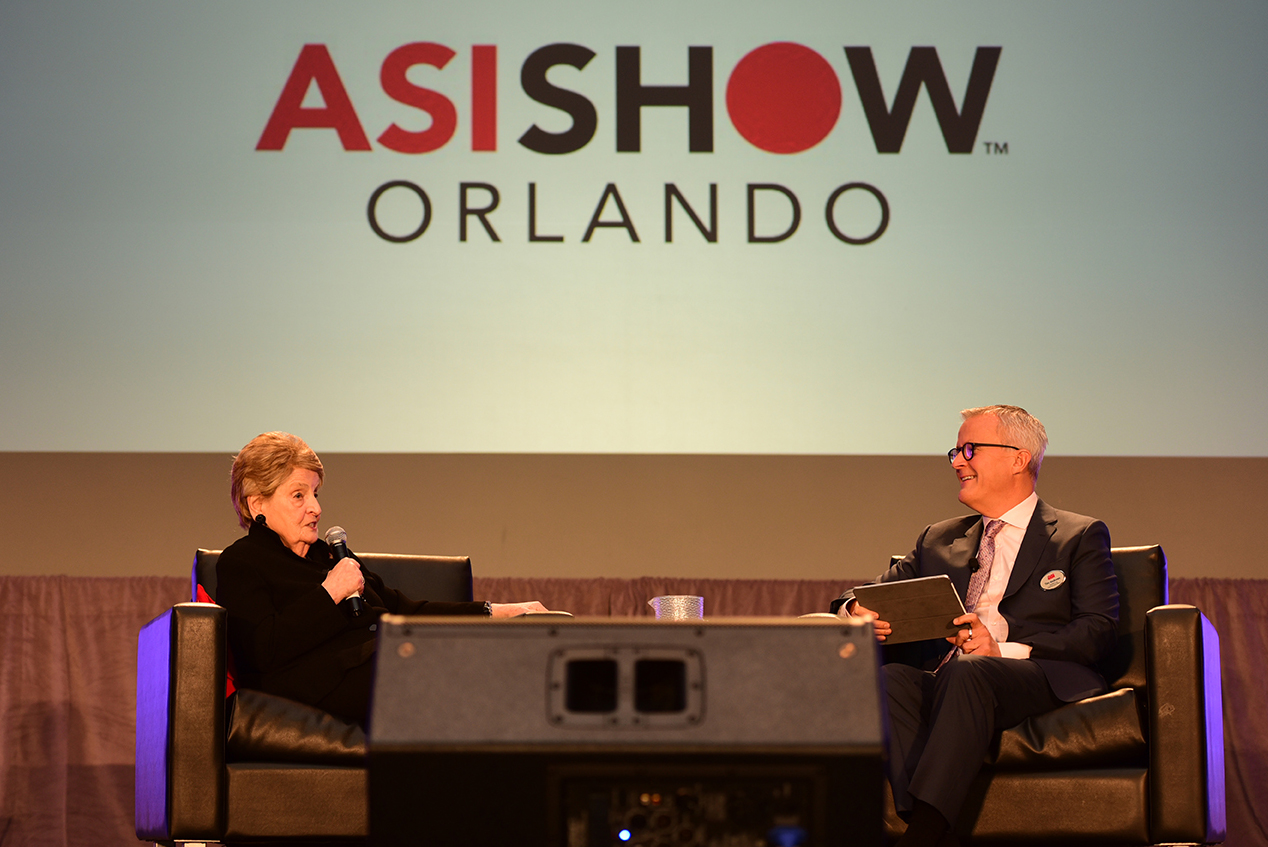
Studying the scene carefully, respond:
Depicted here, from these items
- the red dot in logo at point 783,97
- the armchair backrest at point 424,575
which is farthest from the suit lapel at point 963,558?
the red dot in logo at point 783,97

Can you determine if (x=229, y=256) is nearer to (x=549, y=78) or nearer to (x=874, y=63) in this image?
(x=549, y=78)

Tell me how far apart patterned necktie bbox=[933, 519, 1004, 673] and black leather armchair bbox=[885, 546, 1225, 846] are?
44cm

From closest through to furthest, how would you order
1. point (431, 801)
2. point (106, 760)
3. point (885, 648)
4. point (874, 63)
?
1. point (431, 801)
2. point (885, 648)
3. point (106, 760)
4. point (874, 63)

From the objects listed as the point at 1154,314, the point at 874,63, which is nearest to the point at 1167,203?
the point at 1154,314

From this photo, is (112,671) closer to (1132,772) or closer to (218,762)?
(218,762)

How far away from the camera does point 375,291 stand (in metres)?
3.81

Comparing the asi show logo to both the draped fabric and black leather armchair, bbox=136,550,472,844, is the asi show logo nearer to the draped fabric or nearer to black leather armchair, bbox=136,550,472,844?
the draped fabric

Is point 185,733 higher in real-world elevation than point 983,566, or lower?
lower

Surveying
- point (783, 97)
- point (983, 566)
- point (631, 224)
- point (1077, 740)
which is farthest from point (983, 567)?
point (783, 97)

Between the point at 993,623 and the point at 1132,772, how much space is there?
0.49 meters

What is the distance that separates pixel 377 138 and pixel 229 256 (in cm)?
58

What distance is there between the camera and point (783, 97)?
3904 mm

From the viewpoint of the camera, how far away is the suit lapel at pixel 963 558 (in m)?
2.92

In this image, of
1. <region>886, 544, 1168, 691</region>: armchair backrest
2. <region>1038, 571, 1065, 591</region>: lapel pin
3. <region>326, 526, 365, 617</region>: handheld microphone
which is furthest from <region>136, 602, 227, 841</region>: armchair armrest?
<region>1038, 571, 1065, 591</region>: lapel pin
